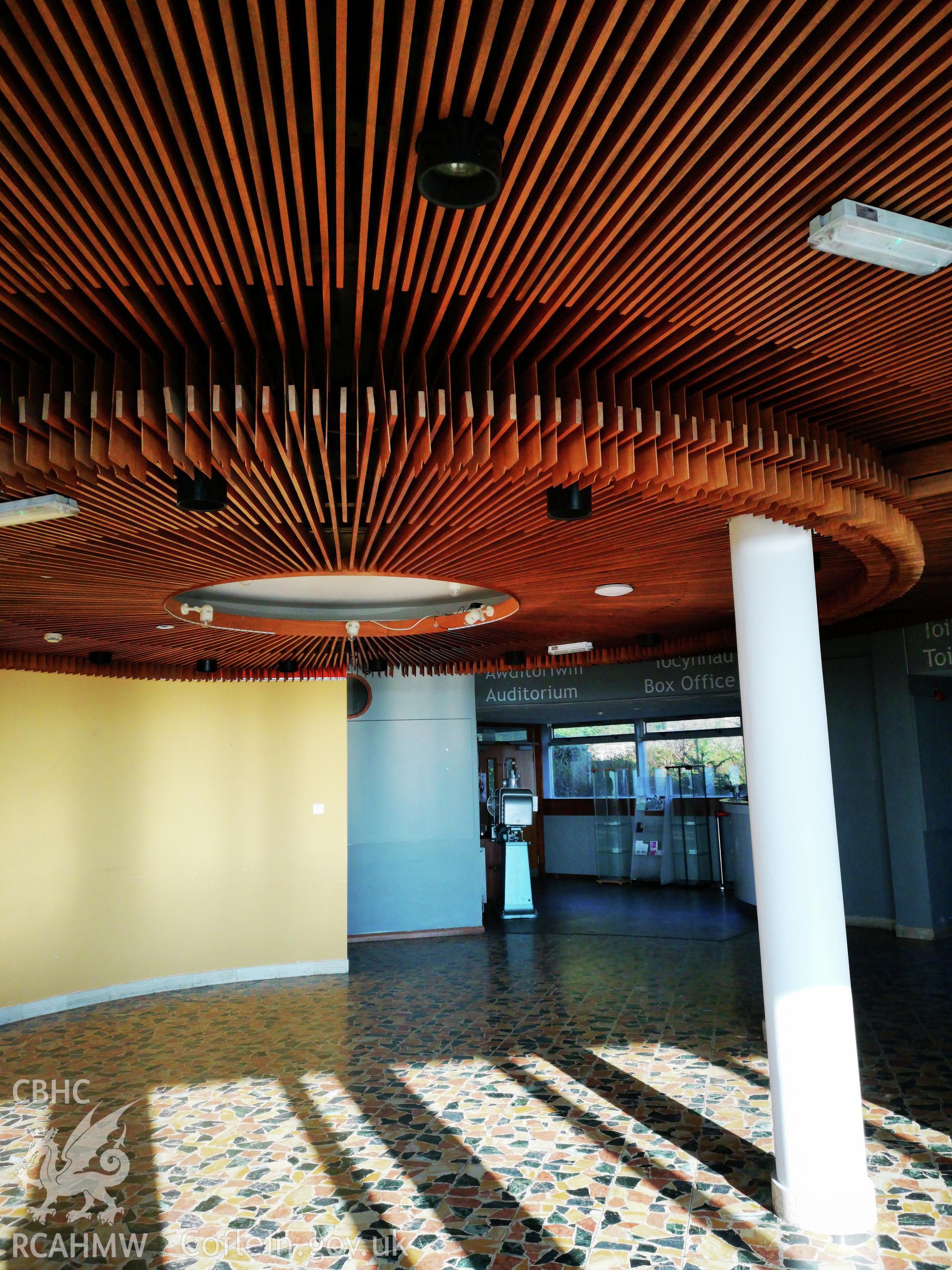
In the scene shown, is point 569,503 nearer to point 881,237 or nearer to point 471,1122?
point 881,237

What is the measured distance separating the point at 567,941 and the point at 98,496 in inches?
330

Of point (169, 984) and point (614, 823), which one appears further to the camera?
point (614, 823)

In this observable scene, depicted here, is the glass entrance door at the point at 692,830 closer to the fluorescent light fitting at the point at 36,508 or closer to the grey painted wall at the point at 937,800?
the grey painted wall at the point at 937,800

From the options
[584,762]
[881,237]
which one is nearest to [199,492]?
[881,237]

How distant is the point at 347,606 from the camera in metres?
7.92

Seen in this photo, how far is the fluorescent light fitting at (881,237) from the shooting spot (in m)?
2.41

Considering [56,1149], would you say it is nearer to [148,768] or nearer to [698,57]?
[148,768]

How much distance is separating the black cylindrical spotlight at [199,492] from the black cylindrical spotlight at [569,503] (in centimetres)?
145

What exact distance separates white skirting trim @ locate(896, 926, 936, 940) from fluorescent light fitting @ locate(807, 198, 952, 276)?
939 cm

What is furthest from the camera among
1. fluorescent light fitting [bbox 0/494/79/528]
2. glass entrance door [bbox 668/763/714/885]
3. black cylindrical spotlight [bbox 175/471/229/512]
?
glass entrance door [bbox 668/763/714/885]

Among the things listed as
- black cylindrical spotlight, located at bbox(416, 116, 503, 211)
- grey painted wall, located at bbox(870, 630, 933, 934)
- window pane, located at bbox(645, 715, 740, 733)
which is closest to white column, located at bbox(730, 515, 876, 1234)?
black cylindrical spotlight, located at bbox(416, 116, 503, 211)

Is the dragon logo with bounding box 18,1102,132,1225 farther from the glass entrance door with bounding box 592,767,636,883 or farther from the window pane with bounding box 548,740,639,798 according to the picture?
the window pane with bounding box 548,740,639,798

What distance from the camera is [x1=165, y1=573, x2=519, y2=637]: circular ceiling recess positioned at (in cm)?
692

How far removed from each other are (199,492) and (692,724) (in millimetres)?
13757
